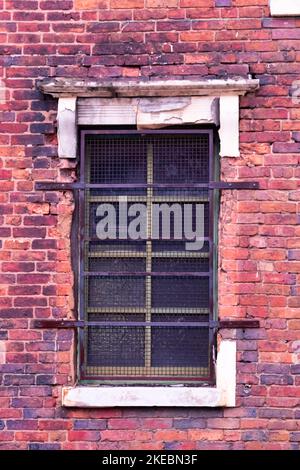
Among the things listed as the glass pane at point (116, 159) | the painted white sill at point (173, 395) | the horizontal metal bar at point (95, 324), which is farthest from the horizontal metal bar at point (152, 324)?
the glass pane at point (116, 159)

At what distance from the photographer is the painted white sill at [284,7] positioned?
475 centimetres

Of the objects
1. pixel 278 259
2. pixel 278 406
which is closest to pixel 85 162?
pixel 278 259

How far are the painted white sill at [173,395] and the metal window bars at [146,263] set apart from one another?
152 millimetres

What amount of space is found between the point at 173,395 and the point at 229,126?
191 centimetres

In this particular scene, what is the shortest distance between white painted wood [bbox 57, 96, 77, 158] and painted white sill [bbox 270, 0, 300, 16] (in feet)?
5.08

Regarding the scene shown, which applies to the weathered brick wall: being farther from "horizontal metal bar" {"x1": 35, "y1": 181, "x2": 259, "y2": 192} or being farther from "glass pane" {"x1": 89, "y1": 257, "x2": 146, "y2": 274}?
"glass pane" {"x1": 89, "y1": 257, "x2": 146, "y2": 274}

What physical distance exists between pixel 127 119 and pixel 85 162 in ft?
1.43

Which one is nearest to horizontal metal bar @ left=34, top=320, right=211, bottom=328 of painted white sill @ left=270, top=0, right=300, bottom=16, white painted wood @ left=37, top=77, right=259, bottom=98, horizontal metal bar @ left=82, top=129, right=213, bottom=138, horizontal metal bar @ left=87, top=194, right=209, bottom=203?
Result: horizontal metal bar @ left=87, top=194, right=209, bottom=203

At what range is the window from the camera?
4.82 metres

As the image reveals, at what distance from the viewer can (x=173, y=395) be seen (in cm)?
465

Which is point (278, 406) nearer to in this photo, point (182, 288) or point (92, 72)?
point (182, 288)

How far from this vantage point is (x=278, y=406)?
467 cm

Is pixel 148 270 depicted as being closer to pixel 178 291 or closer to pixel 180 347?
pixel 178 291
